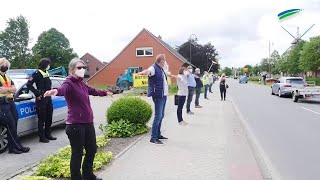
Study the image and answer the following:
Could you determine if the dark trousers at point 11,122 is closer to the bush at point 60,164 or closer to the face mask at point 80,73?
the bush at point 60,164

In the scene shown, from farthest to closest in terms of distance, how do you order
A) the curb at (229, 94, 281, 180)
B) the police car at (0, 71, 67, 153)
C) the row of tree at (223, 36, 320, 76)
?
the row of tree at (223, 36, 320, 76), the police car at (0, 71, 67, 153), the curb at (229, 94, 281, 180)

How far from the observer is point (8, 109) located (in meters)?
7.59

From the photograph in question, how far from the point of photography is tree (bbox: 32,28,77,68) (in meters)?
76.0

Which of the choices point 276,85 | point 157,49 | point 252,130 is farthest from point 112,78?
point 252,130

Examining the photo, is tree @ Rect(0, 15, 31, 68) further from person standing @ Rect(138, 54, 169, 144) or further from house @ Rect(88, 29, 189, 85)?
person standing @ Rect(138, 54, 169, 144)

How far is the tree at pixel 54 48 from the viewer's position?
76.0 meters

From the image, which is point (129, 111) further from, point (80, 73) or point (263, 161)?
point (80, 73)

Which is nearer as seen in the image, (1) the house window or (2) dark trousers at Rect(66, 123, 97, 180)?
(2) dark trousers at Rect(66, 123, 97, 180)

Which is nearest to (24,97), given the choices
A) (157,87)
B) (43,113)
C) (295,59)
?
(43,113)

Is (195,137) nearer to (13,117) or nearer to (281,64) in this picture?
(13,117)

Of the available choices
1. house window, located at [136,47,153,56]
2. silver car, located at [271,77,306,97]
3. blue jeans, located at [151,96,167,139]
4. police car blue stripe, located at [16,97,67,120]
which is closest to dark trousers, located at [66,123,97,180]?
blue jeans, located at [151,96,167,139]

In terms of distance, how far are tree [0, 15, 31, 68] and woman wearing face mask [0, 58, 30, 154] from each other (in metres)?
70.7

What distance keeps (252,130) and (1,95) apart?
697 cm

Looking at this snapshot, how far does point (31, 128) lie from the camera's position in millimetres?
8984
